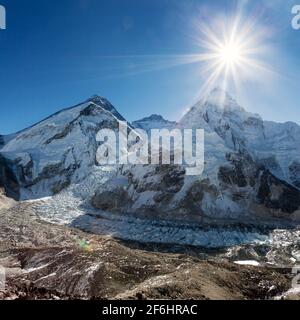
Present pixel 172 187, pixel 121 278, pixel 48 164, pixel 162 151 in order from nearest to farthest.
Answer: pixel 121 278 → pixel 172 187 → pixel 162 151 → pixel 48 164

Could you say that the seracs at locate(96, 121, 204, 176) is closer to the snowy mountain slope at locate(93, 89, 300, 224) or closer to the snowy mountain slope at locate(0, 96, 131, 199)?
the snowy mountain slope at locate(93, 89, 300, 224)

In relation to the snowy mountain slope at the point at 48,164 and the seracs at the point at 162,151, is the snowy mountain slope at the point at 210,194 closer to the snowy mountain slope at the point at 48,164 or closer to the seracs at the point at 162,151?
the seracs at the point at 162,151

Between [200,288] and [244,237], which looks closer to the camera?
[200,288]

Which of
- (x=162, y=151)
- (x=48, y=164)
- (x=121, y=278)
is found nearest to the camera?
(x=121, y=278)

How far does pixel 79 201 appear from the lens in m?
146

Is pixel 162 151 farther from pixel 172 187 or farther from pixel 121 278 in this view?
pixel 121 278

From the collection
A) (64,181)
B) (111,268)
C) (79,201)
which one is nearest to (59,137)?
(64,181)

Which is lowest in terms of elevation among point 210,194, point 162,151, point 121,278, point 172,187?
point 121,278

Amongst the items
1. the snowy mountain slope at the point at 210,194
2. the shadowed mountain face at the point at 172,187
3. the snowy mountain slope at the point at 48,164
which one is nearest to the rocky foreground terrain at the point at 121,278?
the snowy mountain slope at the point at 210,194

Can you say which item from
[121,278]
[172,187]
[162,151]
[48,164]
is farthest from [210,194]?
[121,278]

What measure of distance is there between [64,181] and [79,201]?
22031 millimetres

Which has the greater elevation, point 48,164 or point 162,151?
point 162,151
